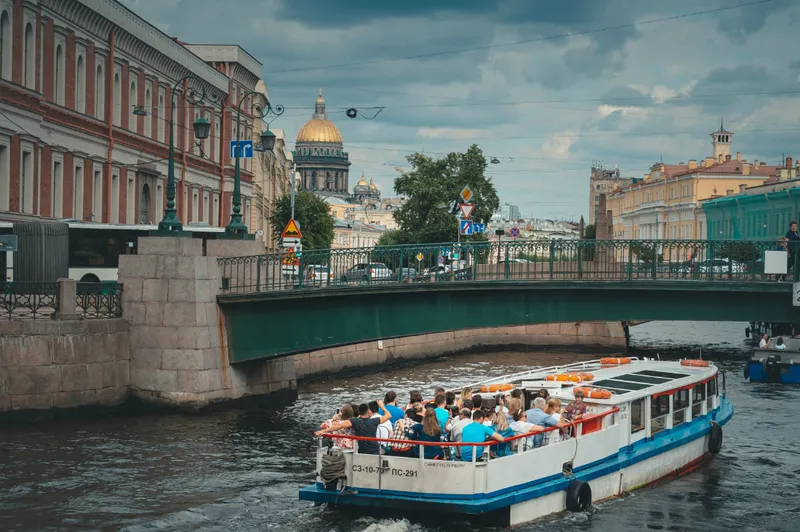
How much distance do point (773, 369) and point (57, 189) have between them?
1014 inches

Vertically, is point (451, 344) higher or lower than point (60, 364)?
lower

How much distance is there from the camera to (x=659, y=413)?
79.7 ft

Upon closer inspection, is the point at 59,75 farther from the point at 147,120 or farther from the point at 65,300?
the point at 65,300

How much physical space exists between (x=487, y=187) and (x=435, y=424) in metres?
60.3

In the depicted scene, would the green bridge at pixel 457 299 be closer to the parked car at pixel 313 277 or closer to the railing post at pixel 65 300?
the parked car at pixel 313 277

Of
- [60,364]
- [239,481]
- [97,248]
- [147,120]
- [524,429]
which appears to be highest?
[147,120]

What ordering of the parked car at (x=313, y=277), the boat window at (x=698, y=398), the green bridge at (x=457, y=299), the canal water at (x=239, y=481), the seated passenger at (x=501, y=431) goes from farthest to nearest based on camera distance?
the parked car at (x=313, y=277)
the green bridge at (x=457, y=299)
the boat window at (x=698, y=398)
the canal water at (x=239, y=481)
the seated passenger at (x=501, y=431)

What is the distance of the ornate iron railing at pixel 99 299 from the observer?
29.9m

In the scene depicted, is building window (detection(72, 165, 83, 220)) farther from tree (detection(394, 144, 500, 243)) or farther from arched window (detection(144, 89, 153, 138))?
tree (detection(394, 144, 500, 243))

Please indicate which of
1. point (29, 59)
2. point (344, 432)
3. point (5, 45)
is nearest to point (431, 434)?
point (344, 432)

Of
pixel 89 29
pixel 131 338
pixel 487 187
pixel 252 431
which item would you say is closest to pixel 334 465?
pixel 252 431

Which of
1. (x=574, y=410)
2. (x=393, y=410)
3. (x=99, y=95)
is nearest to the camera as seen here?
(x=393, y=410)

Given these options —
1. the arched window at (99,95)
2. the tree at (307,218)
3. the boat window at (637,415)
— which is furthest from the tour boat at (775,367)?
the tree at (307,218)

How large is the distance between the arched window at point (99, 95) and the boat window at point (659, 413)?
30.3 meters
